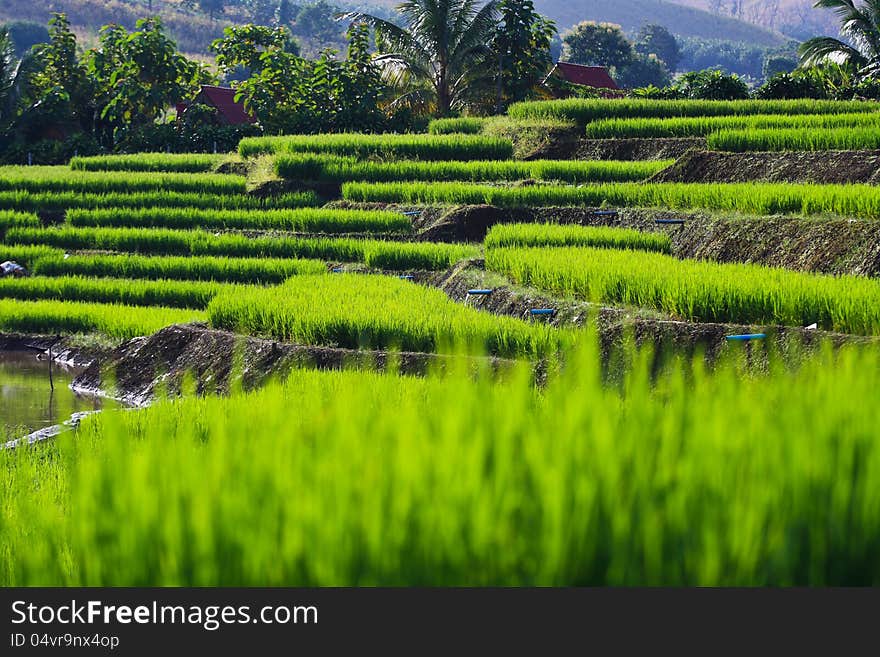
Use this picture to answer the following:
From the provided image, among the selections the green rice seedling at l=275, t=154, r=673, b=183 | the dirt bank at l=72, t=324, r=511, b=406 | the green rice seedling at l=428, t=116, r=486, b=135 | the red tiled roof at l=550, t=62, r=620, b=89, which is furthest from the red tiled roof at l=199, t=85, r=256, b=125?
the dirt bank at l=72, t=324, r=511, b=406

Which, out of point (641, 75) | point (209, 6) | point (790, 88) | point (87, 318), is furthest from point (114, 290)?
point (209, 6)

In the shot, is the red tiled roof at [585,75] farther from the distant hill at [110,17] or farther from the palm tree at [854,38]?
the distant hill at [110,17]

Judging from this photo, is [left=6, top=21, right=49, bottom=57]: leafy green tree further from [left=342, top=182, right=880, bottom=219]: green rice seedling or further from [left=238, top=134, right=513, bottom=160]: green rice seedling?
[left=342, top=182, right=880, bottom=219]: green rice seedling

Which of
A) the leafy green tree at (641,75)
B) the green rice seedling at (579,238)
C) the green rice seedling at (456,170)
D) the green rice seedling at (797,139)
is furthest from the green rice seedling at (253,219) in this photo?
the leafy green tree at (641,75)

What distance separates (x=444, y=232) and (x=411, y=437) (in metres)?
13.9

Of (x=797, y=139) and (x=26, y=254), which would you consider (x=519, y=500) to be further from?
(x=26, y=254)

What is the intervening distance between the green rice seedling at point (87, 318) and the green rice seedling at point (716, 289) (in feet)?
17.1

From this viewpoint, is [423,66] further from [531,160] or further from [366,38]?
[531,160]

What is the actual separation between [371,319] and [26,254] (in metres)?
10.0

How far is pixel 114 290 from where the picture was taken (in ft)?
50.6

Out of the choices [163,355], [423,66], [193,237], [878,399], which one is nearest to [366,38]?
[423,66]

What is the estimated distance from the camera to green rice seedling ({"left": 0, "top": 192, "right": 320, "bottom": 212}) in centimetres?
1966

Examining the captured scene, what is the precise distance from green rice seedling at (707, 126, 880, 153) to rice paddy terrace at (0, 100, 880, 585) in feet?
0.14

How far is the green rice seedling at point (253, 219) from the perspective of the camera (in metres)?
17.1
